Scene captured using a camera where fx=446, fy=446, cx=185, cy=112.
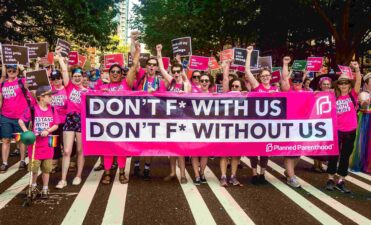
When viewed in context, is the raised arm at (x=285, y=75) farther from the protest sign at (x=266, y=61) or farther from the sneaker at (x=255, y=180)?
the protest sign at (x=266, y=61)

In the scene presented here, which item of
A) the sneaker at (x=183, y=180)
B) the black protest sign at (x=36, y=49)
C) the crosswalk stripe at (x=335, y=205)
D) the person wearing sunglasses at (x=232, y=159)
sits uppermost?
the black protest sign at (x=36, y=49)

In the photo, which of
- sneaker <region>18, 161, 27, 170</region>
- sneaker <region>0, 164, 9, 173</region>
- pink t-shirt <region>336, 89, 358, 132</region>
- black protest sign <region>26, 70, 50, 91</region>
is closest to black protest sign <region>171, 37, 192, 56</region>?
black protest sign <region>26, 70, 50, 91</region>

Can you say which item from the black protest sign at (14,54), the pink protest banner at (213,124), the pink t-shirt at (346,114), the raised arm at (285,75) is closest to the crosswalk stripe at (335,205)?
the pink protest banner at (213,124)

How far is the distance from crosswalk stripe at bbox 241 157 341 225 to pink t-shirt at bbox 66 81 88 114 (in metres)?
3.67

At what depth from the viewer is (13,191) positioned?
702 cm

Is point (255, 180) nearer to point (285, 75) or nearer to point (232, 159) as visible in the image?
point (232, 159)

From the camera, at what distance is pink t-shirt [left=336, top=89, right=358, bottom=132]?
7.35 metres

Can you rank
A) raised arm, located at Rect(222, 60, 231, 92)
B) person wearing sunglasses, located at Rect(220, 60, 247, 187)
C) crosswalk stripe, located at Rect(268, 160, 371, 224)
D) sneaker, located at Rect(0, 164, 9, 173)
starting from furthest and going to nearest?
sneaker, located at Rect(0, 164, 9, 173)
raised arm, located at Rect(222, 60, 231, 92)
person wearing sunglasses, located at Rect(220, 60, 247, 187)
crosswalk stripe, located at Rect(268, 160, 371, 224)

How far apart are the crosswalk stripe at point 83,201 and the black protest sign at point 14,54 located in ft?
10.7

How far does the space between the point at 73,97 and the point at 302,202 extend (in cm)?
412

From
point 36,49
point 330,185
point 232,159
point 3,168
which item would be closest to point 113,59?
point 36,49

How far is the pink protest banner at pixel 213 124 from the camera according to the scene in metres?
7.68

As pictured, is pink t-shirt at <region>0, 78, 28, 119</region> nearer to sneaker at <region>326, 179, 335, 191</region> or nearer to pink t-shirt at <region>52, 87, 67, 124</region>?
pink t-shirt at <region>52, 87, 67, 124</region>

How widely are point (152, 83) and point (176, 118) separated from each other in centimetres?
80
